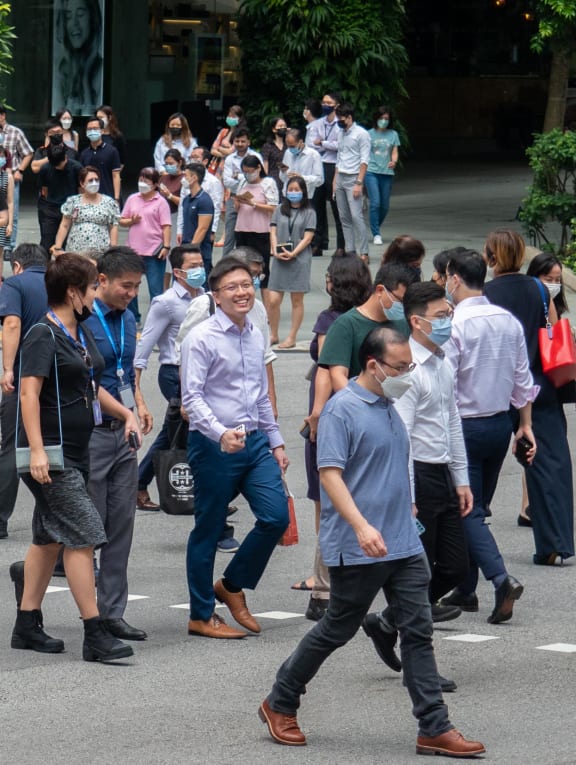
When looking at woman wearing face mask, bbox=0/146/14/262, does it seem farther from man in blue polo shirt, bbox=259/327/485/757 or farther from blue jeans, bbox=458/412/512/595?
man in blue polo shirt, bbox=259/327/485/757

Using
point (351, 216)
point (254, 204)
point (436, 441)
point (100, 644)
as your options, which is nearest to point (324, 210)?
point (351, 216)

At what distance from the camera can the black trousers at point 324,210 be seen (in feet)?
71.4

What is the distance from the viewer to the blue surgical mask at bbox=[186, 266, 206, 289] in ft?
31.9

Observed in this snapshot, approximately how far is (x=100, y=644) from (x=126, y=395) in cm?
135

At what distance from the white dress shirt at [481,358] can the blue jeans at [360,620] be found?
216 centimetres

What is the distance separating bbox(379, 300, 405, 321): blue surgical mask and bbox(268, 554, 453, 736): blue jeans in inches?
70.9

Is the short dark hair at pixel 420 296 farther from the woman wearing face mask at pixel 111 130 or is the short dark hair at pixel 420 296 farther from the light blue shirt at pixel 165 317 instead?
the woman wearing face mask at pixel 111 130

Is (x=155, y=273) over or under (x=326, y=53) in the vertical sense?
under

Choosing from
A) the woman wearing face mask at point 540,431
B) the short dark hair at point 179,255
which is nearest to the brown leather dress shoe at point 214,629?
the woman wearing face mask at point 540,431

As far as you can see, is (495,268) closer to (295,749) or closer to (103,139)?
(295,749)

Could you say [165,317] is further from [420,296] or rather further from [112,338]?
[420,296]

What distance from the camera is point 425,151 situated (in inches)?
1610

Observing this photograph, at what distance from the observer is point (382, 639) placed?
6844mm

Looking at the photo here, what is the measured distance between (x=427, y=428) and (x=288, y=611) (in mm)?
1505
